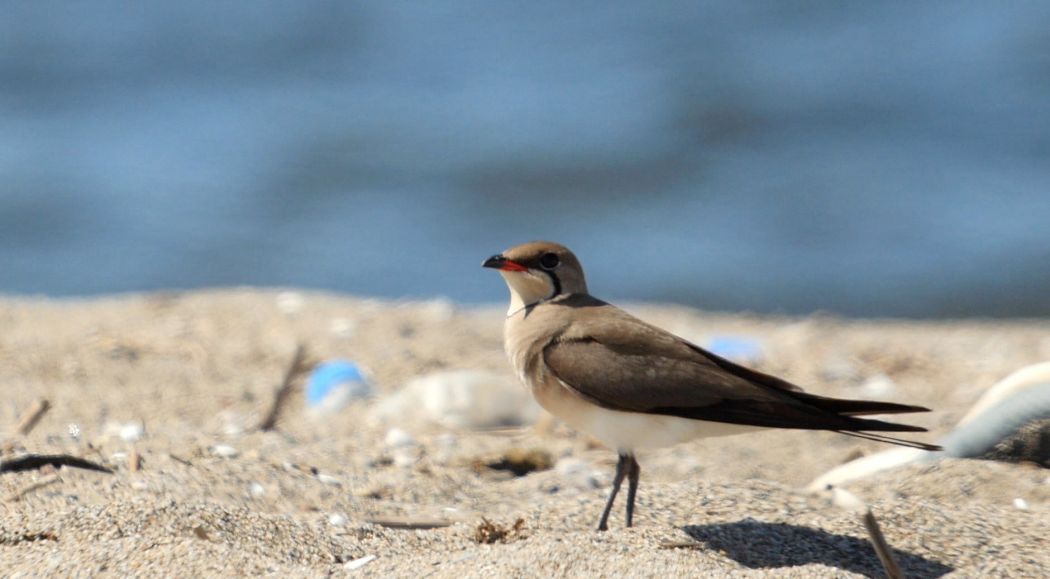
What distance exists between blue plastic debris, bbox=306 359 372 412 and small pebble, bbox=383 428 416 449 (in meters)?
0.81

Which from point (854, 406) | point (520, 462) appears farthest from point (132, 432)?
point (854, 406)

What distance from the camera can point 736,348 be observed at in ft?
24.1

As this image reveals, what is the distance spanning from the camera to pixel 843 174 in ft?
46.9

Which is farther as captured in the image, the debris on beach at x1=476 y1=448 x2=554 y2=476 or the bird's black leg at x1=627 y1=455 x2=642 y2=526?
the debris on beach at x1=476 y1=448 x2=554 y2=476

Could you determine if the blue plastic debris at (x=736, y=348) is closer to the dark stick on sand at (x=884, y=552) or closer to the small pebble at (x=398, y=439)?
the small pebble at (x=398, y=439)

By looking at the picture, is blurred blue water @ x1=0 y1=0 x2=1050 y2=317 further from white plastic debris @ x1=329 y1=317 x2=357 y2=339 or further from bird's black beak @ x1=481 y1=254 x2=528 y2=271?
bird's black beak @ x1=481 y1=254 x2=528 y2=271

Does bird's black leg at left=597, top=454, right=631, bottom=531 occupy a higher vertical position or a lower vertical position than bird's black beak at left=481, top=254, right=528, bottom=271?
lower

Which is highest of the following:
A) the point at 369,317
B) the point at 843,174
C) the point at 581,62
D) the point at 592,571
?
the point at 581,62

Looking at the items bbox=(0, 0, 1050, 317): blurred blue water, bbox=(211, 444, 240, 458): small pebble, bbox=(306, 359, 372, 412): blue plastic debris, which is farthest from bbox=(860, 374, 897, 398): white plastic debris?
bbox=(0, 0, 1050, 317): blurred blue water

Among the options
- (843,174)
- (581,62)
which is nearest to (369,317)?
(843,174)

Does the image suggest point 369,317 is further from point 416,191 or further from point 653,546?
point 416,191

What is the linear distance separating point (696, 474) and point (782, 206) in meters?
8.93

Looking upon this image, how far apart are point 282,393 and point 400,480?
44.6 inches

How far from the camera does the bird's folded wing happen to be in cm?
371
